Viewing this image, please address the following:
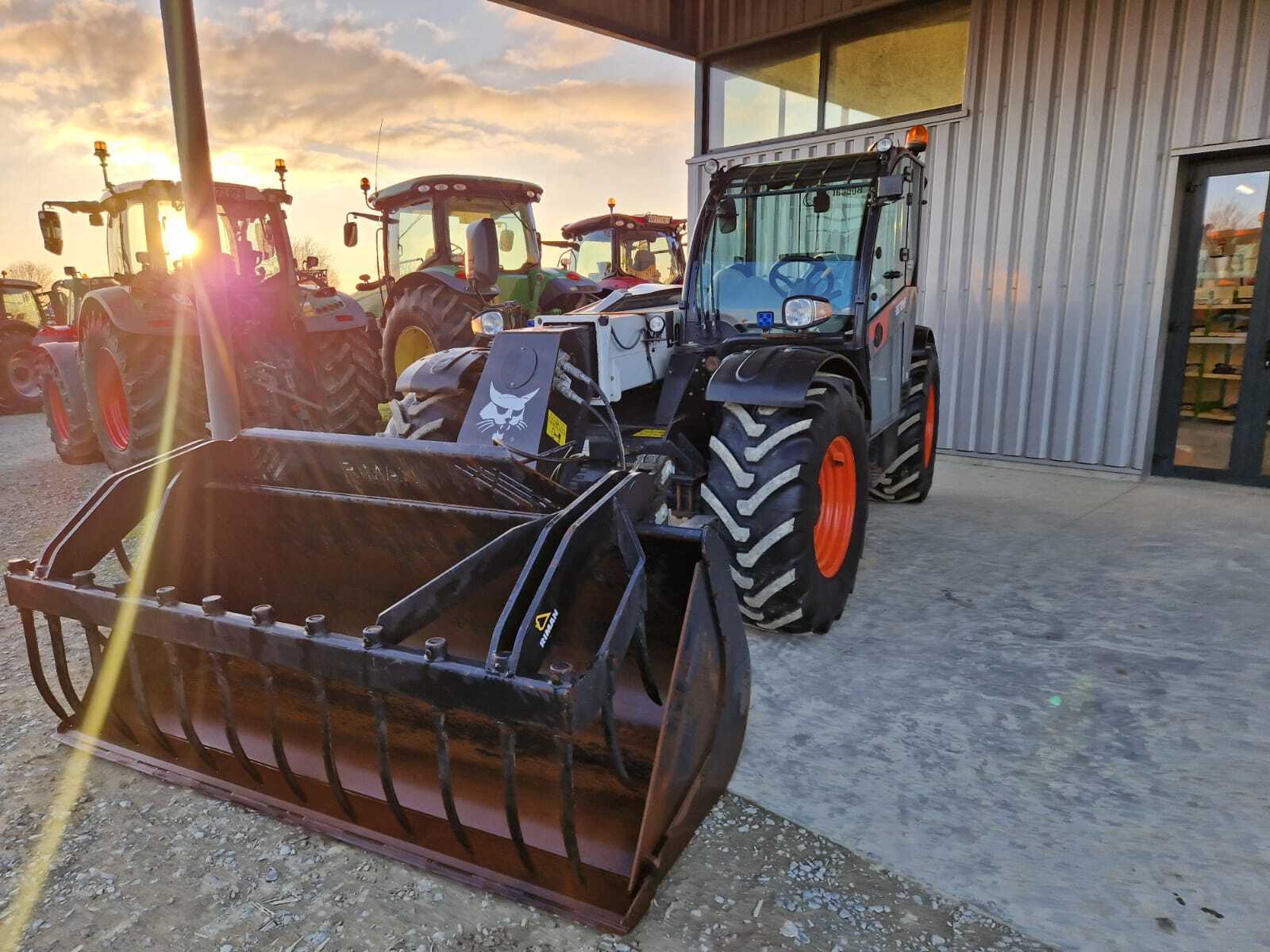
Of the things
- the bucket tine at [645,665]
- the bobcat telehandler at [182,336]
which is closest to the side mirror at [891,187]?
the bucket tine at [645,665]

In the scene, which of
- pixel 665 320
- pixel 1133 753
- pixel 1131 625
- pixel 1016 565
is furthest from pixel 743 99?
pixel 1133 753

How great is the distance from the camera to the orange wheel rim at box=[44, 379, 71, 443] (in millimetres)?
7391

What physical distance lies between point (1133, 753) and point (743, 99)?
7570 millimetres

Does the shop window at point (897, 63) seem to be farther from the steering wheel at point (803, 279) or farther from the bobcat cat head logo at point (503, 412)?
the bobcat cat head logo at point (503, 412)

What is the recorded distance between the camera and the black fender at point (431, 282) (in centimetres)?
729

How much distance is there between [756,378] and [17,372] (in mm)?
13882

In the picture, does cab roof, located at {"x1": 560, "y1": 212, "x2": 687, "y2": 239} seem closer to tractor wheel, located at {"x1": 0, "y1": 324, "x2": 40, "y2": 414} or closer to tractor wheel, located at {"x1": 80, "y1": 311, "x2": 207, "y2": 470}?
tractor wheel, located at {"x1": 80, "y1": 311, "x2": 207, "y2": 470}

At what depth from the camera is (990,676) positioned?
2.82m

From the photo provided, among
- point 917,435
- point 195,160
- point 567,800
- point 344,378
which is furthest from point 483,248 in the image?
point 344,378

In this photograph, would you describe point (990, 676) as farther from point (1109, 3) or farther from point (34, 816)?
point (1109, 3)

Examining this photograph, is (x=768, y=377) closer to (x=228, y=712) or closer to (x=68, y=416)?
(x=228, y=712)

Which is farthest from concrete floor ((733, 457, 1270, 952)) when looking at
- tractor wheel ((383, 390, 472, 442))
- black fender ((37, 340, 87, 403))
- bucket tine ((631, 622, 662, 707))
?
black fender ((37, 340, 87, 403))

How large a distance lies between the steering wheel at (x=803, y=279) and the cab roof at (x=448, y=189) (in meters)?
4.87

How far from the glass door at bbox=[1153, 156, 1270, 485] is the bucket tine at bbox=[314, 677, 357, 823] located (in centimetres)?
632
